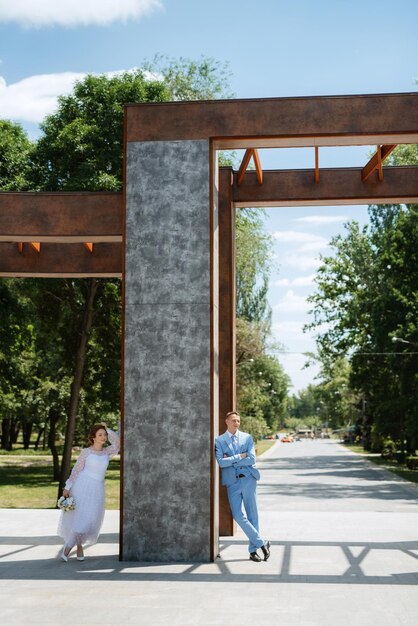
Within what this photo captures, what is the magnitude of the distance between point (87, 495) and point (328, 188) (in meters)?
6.39

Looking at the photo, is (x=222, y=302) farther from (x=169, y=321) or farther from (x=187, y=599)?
(x=187, y=599)

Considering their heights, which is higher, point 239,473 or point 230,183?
point 230,183

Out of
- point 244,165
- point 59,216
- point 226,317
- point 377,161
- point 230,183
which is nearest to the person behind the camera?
point 377,161

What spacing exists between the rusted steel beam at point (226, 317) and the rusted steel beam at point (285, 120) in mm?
2427

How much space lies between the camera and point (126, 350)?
11.1 meters

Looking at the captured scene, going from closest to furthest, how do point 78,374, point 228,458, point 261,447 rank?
point 228,458 < point 78,374 < point 261,447

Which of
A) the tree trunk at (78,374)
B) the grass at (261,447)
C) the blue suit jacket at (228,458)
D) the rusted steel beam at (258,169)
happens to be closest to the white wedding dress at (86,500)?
Result: the blue suit jacket at (228,458)

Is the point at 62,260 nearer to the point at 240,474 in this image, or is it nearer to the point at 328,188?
the point at 328,188

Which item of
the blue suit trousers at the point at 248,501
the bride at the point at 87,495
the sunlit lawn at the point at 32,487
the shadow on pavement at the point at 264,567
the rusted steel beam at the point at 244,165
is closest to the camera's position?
the shadow on pavement at the point at 264,567

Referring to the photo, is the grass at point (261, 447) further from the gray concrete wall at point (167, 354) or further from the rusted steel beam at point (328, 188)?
the gray concrete wall at point (167, 354)

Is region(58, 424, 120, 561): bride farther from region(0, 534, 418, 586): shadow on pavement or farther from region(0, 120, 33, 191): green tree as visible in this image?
region(0, 120, 33, 191): green tree

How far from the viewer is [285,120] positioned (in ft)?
37.0

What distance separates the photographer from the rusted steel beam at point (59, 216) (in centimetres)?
1316

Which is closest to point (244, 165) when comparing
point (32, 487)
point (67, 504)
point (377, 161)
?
point (377, 161)
